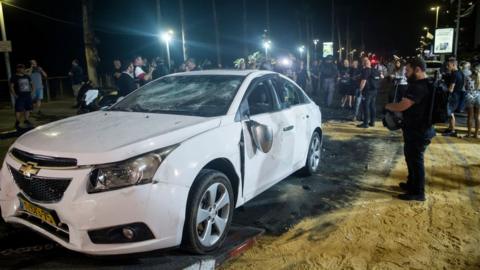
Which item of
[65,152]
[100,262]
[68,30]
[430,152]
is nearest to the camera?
[65,152]

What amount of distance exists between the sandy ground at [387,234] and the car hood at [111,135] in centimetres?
130

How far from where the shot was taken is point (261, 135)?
14.4 ft

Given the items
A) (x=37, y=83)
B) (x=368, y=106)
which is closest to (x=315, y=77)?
(x=368, y=106)

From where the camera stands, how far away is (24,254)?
372 cm

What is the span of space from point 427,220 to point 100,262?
11.6ft

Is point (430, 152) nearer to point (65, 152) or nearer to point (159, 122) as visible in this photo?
point (159, 122)

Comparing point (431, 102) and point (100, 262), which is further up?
point (431, 102)

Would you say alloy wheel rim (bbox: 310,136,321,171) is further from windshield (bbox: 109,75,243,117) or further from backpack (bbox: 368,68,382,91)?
backpack (bbox: 368,68,382,91)

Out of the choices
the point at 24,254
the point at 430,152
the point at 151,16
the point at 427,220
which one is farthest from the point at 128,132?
the point at 151,16

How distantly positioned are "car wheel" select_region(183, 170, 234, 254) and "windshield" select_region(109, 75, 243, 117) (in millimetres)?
716

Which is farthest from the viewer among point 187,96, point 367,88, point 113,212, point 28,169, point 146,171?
point 367,88

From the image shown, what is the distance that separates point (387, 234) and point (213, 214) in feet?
6.27

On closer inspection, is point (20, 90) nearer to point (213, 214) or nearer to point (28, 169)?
point (28, 169)

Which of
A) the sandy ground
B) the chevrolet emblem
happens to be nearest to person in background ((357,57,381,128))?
the sandy ground
